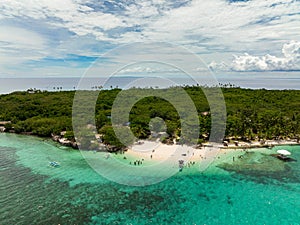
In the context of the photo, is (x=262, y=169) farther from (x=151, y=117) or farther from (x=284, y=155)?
(x=151, y=117)

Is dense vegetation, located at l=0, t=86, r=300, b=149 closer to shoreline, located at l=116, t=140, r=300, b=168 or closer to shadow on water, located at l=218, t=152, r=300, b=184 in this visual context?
shoreline, located at l=116, t=140, r=300, b=168

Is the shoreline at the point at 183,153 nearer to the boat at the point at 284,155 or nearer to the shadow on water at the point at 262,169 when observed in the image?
the shadow on water at the point at 262,169

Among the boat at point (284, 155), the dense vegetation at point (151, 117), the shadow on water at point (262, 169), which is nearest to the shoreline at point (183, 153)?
the shadow on water at point (262, 169)

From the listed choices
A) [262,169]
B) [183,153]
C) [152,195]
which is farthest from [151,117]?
[152,195]

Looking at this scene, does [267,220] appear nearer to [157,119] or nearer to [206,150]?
[206,150]

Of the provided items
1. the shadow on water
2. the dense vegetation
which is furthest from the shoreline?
the dense vegetation

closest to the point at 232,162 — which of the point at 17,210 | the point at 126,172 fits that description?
the point at 126,172

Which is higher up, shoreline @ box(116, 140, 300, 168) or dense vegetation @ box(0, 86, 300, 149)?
dense vegetation @ box(0, 86, 300, 149)
